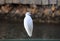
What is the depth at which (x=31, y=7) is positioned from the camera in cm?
491

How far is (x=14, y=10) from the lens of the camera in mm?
4965

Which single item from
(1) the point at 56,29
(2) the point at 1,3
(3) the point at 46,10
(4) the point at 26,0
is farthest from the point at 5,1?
(1) the point at 56,29

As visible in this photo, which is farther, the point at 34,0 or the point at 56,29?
the point at 56,29

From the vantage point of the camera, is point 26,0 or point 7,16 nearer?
point 26,0

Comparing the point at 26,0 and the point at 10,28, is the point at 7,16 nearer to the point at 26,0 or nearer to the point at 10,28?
the point at 10,28

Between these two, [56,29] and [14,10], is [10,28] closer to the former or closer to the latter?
[14,10]

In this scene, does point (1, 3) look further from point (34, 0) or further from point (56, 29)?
point (56, 29)

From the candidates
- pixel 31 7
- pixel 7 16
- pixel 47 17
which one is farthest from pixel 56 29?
pixel 7 16

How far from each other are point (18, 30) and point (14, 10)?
0.45 m

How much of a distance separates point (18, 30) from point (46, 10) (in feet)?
2.29

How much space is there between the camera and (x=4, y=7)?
4.94 meters

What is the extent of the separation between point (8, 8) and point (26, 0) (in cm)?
53

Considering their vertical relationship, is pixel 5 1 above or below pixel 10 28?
above

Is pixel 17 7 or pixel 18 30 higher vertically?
pixel 17 7
